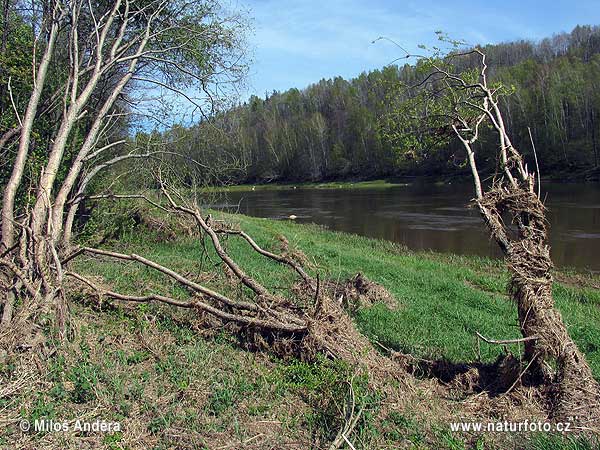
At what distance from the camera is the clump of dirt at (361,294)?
9.73 m

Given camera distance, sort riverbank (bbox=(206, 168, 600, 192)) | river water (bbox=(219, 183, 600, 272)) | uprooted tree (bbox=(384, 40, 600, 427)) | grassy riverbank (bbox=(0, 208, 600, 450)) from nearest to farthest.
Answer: grassy riverbank (bbox=(0, 208, 600, 450))
uprooted tree (bbox=(384, 40, 600, 427))
river water (bbox=(219, 183, 600, 272))
riverbank (bbox=(206, 168, 600, 192))

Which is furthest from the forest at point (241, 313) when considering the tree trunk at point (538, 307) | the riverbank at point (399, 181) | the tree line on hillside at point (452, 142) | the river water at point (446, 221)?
the riverbank at point (399, 181)

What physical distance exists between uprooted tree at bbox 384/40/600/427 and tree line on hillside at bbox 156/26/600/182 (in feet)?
76.8

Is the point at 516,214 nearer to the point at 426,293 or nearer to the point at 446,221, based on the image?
the point at 426,293

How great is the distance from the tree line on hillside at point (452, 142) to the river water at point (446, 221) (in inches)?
156

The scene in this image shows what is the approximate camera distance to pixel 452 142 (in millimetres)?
53656

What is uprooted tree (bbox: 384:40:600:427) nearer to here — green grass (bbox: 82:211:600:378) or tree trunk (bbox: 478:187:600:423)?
tree trunk (bbox: 478:187:600:423)

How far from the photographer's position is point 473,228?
24.6m

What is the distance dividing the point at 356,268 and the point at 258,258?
2788 millimetres

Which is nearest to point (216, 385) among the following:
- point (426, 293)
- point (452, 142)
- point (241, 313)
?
point (241, 313)

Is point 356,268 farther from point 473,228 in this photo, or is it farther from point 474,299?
point 473,228

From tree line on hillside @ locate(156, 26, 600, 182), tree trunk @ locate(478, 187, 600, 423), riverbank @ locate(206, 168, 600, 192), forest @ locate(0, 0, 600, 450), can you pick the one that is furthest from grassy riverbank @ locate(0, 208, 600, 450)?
riverbank @ locate(206, 168, 600, 192)

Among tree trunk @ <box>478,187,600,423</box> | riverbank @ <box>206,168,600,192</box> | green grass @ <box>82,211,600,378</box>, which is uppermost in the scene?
riverbank @ <box>206,168,600,192</box>

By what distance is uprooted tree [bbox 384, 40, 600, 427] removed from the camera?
205 inches
